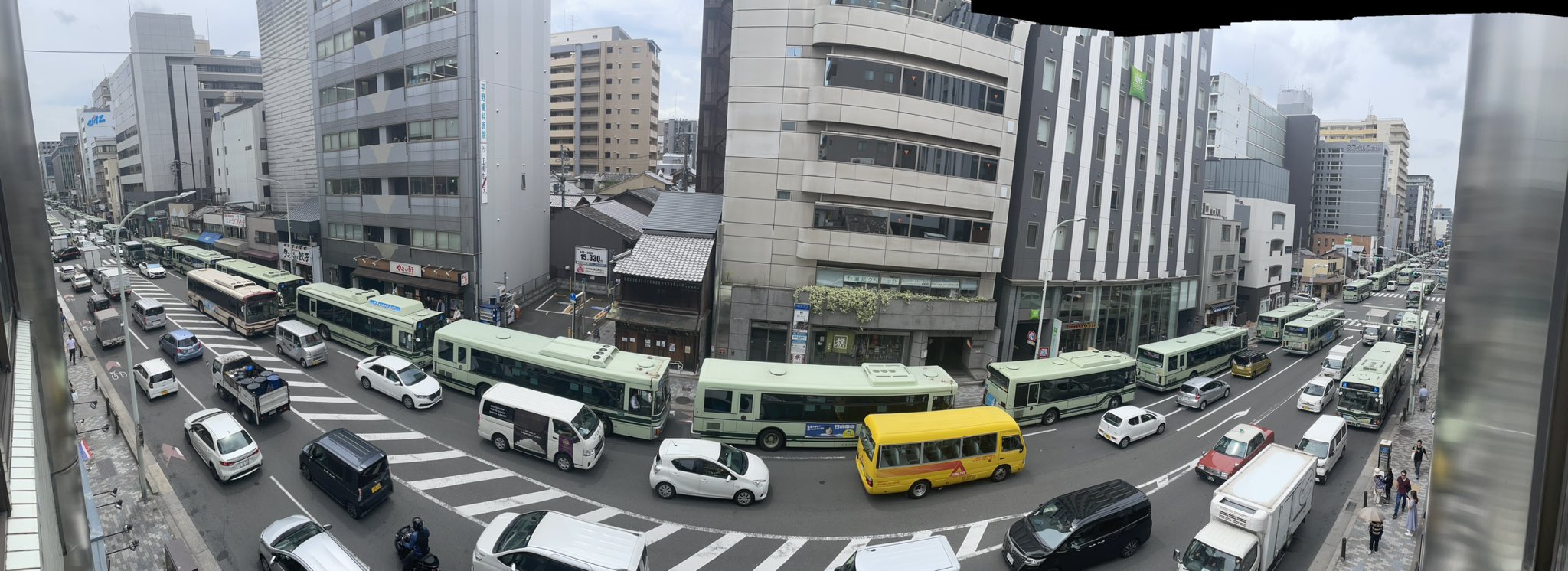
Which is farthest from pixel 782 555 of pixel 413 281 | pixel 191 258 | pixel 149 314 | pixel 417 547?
pixel 191 258

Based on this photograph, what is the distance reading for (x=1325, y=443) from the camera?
19453mm

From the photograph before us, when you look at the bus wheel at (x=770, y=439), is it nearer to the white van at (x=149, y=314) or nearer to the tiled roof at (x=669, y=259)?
the tiled roof at (x=669, y=259)

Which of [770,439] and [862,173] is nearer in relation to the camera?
[770,439]

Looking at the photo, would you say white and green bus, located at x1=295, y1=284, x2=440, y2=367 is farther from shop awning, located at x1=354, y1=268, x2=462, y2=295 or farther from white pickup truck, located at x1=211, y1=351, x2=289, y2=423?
shop awning, located at x1=354, y1=268, x2=462, y2=295

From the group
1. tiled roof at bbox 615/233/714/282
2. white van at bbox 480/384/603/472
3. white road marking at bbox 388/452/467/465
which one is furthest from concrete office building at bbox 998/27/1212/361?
white road marking at bbox 388/452/467/465

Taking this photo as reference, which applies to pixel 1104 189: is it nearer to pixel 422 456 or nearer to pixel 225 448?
pixel 422 456

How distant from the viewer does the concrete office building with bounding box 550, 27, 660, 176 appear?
288 feet

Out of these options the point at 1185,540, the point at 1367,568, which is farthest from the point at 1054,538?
the point at 1367,568

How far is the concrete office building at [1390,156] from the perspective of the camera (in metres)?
88.5

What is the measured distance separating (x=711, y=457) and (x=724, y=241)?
1354 cm

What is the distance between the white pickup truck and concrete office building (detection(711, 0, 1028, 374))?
15.6m

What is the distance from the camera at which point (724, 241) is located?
91.5 feet

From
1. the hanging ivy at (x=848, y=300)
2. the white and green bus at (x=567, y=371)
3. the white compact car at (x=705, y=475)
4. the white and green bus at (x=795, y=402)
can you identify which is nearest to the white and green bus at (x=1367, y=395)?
the white and green bus at (x=795, y=402)

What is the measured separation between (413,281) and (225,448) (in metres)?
22.7
